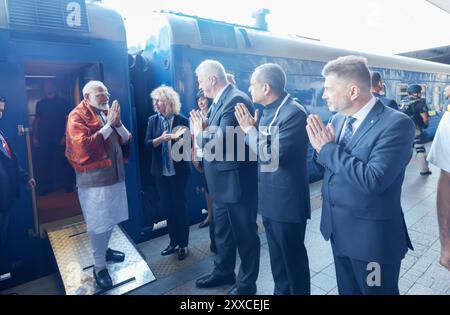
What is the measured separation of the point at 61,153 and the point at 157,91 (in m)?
2.22

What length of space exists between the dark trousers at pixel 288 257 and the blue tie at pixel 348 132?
73 centimetres

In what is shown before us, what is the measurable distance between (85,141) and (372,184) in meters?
2.05

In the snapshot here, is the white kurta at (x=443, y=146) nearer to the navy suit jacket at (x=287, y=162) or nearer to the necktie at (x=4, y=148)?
the navy suit jacket at (x=287, y=162)

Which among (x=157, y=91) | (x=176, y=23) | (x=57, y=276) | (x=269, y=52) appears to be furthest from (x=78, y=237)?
(x=269, y=52)

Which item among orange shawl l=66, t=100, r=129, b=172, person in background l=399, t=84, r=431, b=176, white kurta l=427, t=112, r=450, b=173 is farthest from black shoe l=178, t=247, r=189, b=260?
person in background l=399, t=84, r=431, b=176

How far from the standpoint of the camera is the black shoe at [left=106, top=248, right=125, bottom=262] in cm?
311

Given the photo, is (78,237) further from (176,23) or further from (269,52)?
(269,52)

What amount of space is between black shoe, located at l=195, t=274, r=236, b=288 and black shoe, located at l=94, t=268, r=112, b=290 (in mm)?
755

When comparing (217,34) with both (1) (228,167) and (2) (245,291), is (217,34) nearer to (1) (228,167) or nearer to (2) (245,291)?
(1) (228,167)

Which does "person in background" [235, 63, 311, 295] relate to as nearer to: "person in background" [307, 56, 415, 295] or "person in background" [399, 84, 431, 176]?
"person in background" [307, 56, 415, 295]

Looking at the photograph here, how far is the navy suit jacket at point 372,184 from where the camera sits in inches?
58.3

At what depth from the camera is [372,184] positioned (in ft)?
4.83

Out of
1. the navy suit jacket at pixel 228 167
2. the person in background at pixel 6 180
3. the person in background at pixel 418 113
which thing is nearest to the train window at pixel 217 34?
the navy suit jacket at pixel 228 167

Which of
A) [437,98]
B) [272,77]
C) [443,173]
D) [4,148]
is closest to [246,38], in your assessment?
[272,77]
